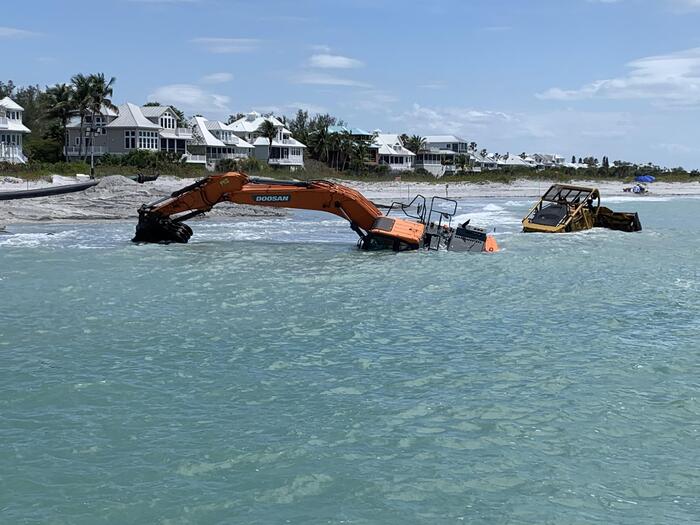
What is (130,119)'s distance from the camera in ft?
283

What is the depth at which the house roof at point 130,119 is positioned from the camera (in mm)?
85750

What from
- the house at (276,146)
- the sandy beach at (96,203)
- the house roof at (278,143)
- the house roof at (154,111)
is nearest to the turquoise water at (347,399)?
the sandy beach at (96,203)

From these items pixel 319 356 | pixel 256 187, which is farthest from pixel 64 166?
pixel 319 356

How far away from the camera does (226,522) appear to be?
738cm

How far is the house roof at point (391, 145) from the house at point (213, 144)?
91.4 ft

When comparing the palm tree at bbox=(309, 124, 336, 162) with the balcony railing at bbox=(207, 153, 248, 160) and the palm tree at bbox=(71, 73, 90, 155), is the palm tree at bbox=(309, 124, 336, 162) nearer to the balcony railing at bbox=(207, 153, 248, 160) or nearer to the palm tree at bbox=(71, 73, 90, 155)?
the balcony railing at bbox=(207, 153, 248, 160)

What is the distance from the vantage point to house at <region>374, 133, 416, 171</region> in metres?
125

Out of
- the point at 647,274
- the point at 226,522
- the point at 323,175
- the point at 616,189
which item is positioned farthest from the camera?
the point at 616,189

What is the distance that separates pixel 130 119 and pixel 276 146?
2156cm

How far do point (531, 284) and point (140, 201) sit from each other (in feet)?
101

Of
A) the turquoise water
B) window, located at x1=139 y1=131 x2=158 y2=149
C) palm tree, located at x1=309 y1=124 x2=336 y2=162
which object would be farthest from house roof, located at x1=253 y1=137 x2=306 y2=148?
the turquoise water

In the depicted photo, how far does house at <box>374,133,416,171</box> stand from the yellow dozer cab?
8233 centimetres

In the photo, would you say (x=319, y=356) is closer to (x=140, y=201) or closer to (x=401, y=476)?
(x=401, y=476)

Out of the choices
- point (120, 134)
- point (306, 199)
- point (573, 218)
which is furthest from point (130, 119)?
point (306, 199)
